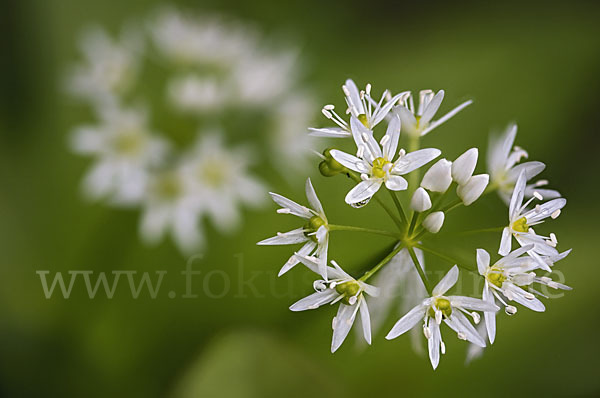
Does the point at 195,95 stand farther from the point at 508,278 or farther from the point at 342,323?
the point at 508,278

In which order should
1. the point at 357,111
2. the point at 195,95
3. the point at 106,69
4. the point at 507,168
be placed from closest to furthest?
the point at 357,111 < the point at 507,168 < the point at 195,95 < the point at 106,69

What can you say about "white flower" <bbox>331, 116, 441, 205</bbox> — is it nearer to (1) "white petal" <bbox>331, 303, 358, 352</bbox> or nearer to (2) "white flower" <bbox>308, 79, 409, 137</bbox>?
(2) "white flower" <bbox>308, 79, 409, 137</bbox>

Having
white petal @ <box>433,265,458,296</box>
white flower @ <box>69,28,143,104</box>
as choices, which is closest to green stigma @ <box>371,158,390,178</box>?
white petal @ <box>433,265,458,296</box>

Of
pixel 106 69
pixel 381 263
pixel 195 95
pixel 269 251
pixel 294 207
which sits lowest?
pixel 269 251

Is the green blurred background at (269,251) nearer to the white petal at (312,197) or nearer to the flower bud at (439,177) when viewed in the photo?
the white petal at (312,197)

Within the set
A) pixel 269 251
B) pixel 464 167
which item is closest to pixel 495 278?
pixel 464 167

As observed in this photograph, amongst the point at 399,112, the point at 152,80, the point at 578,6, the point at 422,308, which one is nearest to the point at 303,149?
the point at 152,80

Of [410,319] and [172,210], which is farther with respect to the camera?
[172,210]

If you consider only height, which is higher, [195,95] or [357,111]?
[195,95]
